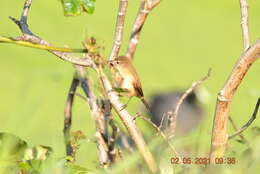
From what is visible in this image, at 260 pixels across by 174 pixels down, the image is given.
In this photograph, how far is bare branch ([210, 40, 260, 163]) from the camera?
0.96 meters

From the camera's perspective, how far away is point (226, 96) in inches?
38.2

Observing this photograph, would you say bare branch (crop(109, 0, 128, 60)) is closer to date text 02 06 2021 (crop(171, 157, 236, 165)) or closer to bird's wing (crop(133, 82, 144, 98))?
date text 02 06 2021 (crop(171, 157, 236, 165))

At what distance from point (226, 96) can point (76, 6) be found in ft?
0.85

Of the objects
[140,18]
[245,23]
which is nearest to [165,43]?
[140,18]

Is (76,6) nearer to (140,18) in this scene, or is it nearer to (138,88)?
(140,18)

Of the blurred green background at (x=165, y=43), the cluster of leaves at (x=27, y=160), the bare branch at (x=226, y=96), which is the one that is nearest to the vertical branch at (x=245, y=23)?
the bare branch at (x=226, y=96)

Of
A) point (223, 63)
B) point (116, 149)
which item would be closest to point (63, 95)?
point (223, 63)

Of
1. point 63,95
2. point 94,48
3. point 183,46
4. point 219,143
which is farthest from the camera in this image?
point 183,46

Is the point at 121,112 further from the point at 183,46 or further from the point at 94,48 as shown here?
the point at 183,46

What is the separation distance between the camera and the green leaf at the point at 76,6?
35.1 inches

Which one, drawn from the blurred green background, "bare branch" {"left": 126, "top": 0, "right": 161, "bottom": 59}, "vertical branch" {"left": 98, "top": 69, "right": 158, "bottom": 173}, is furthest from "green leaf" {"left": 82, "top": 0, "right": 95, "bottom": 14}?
the blurred green background

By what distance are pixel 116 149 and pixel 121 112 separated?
293mm

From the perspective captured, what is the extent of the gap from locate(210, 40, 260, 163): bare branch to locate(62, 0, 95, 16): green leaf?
0.23 meters

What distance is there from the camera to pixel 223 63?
486 centimetres
